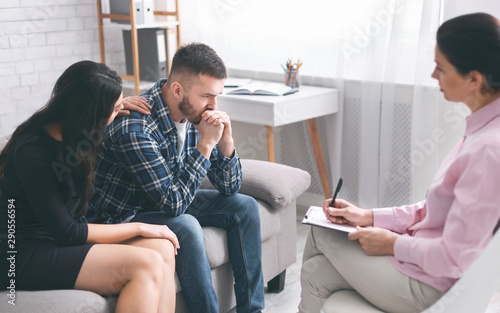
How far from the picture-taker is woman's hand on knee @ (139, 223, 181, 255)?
171 cm

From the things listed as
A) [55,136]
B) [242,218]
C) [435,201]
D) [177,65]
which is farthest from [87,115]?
[435,201]

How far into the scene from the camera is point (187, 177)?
6.08 ft

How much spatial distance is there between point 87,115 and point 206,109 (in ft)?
1.61

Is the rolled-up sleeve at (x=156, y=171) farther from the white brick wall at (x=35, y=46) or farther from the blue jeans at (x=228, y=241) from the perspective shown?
the white brick wall at (x=35, y=46)

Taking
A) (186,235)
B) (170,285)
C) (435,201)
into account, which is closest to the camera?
(435,201)

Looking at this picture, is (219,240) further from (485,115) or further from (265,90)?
(265,90)

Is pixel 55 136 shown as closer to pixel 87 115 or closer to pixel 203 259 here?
pixel 87 115

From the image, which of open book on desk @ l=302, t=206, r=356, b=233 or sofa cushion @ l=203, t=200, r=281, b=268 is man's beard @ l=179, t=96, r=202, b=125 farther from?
open book on desk @ l=302, t=206, r=356, b=233

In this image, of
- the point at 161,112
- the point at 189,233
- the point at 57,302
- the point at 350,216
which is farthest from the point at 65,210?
the point at 350,216

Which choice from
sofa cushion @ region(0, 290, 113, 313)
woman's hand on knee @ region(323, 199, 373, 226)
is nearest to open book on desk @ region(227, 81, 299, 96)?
woman's hand on knee @ region(323, 199, 373, 226)

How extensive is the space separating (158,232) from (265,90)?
4.67ft

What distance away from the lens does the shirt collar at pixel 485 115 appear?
129cm

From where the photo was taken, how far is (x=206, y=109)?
1965mm

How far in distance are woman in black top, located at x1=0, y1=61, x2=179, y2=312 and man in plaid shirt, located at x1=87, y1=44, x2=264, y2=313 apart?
7.5 inches
